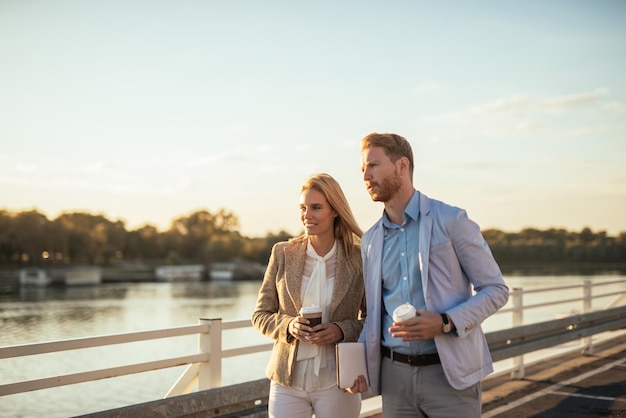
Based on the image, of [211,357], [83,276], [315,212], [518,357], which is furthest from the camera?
[83,276]

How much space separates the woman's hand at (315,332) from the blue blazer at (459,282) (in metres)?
0.64

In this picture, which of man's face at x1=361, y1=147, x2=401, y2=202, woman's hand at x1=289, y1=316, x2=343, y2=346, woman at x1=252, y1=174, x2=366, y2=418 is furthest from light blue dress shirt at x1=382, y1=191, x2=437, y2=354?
woman at x1=252, y1=174, x2=366, y2=418

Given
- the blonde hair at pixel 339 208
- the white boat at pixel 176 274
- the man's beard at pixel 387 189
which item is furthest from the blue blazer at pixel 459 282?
the white boat at pixel 176 274

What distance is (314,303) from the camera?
403cm

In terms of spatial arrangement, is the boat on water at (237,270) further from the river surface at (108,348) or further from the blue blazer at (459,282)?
the blue blazer at (459,282)

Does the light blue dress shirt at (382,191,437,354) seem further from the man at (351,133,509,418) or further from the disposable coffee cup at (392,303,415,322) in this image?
the disposable coffee cup at (392,303,415,322)

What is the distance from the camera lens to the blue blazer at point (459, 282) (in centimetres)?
336

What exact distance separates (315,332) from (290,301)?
349 mm

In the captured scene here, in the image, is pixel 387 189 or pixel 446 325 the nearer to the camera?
pixel 446 325

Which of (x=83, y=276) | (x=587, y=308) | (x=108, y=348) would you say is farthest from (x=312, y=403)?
(x=83, y=276)

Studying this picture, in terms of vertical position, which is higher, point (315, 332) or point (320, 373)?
point (315, 332)

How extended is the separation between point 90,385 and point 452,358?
94.5 feet

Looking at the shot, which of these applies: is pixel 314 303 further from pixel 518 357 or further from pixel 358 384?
pixel 518 357

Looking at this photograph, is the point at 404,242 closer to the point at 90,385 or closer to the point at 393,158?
the point at 393,158
